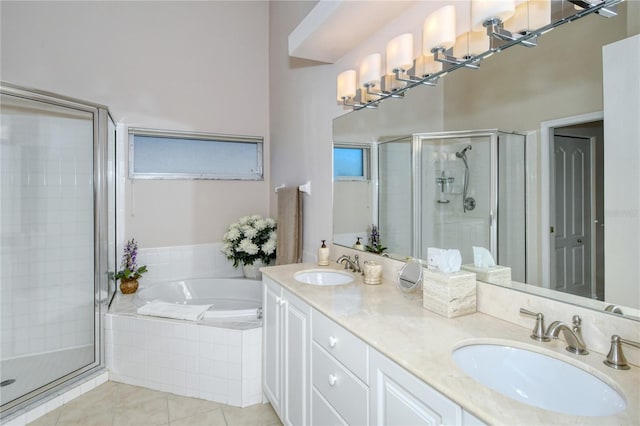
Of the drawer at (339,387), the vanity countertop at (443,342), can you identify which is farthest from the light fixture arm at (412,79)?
the drawer at (339,387)

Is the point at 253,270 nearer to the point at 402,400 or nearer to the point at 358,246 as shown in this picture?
the point at 358,246

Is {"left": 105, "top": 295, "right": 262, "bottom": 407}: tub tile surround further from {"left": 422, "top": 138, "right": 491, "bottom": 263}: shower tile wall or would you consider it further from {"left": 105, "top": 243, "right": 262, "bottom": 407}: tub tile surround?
{"left": 422, "top": 138, "right": 491, "bottom": 263}: shower tile wall

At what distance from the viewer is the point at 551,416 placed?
672 mm

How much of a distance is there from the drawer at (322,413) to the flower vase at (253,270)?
77.4 inches

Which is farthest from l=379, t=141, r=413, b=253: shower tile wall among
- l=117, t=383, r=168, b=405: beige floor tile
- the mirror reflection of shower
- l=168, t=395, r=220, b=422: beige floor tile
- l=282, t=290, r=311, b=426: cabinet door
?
l=117, t=383, r=168, b=405: beige floor tile

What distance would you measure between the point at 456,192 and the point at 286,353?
118 cm

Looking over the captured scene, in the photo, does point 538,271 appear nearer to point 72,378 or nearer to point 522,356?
point 522,356

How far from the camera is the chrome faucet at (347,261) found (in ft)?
6.94

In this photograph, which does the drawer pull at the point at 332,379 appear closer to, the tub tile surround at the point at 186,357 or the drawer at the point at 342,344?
the drawer at the point at 342,344

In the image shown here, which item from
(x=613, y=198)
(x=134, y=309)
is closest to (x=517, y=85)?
(x=613, y=198)

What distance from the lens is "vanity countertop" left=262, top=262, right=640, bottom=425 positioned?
0.69m

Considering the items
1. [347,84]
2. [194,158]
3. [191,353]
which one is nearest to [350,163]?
[347,84]

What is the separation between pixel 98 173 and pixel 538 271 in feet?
9.64

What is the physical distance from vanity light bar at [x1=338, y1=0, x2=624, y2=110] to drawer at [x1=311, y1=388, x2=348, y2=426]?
1488mm
